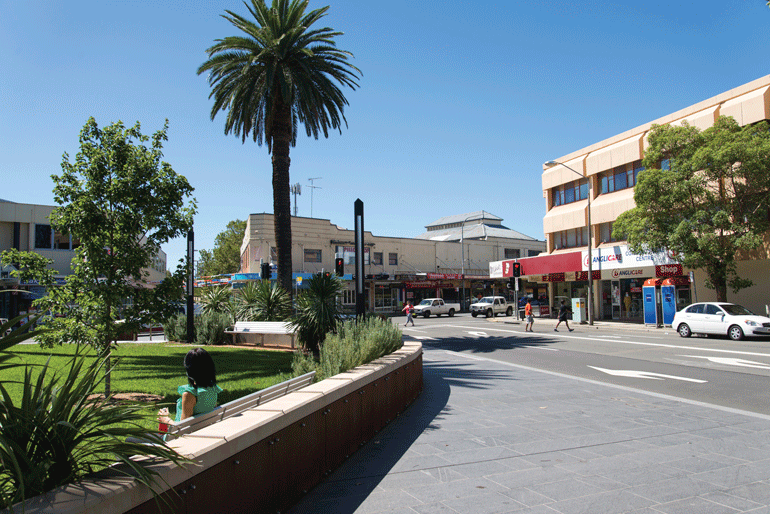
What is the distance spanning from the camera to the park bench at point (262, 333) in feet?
62.0

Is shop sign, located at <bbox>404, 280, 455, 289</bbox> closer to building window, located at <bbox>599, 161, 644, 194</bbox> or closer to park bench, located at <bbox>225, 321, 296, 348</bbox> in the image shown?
building window, located at <bbox>599, 161, 644, 194</bbox>

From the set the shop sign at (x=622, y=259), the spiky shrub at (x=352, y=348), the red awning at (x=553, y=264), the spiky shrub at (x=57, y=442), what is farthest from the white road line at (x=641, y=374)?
the red awning at (x=553, y=264)

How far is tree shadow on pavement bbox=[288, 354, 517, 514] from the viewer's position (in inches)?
192

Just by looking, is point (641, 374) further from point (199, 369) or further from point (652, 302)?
point (652, 302)

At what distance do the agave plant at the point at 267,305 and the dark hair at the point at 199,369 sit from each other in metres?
15.6

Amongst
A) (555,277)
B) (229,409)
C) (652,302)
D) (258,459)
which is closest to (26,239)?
(555,277)

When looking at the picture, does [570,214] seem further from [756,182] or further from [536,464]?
[536,464]

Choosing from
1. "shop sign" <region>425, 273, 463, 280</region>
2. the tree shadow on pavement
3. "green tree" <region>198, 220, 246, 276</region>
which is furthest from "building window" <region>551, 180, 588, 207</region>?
"green tree" <region>198, 220, 246, 276</region>

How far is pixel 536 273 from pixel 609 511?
35984 mm

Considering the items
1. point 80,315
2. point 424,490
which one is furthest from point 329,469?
point 80,315

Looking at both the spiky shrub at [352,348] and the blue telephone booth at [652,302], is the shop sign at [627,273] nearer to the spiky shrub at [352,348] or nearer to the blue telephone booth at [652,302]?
the blue telephone booth at [652,302]

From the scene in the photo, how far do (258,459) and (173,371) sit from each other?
934cm

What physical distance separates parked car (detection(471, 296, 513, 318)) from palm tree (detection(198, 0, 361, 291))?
26.6 meters

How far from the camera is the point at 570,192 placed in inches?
1542
